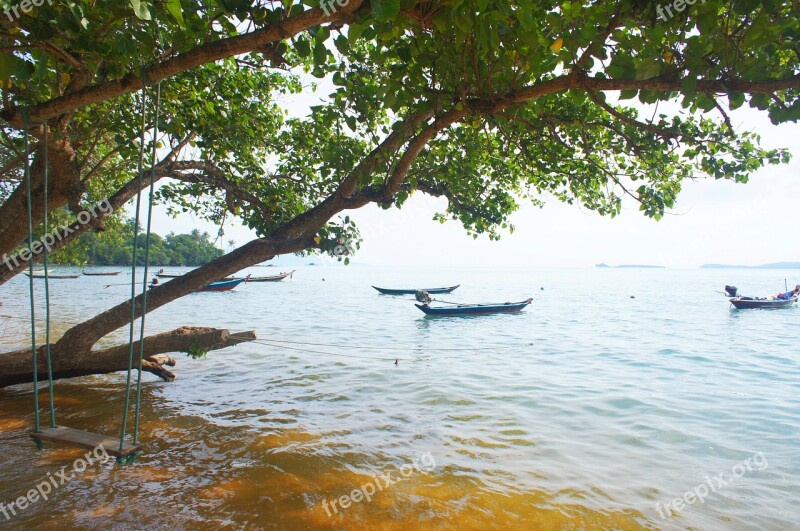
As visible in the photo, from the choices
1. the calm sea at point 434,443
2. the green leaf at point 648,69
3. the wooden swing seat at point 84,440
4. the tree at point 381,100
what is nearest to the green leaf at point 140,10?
the tree at point 381,100

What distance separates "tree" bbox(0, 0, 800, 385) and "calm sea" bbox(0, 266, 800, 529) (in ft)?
6.45

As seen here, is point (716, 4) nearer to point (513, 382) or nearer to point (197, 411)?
point (197, 411)

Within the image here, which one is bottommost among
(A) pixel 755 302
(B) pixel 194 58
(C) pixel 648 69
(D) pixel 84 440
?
(A) pixel 755 302

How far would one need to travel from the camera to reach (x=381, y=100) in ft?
12.6

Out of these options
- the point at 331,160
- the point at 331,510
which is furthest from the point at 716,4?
the point at 331,510

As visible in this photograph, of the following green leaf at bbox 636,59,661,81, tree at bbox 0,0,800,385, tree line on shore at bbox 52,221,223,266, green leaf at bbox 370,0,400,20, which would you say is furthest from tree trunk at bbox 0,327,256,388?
tree line on shore at bbox 52,221,223,266

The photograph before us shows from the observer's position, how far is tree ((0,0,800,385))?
8.98 feet

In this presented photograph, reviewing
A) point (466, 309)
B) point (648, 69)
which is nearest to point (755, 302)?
point (466, 309)

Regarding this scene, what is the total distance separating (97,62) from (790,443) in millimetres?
9828

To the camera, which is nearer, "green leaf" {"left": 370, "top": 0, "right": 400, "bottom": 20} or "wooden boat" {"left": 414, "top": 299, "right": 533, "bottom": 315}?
"green leaf" {"left": 370, "top": 0, "right": 400, "bottom": 20}

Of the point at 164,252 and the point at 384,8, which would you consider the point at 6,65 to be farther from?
the point at 164,252

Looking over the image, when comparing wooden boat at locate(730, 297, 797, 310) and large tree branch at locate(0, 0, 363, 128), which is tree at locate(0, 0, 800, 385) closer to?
large tree branch at locate(0, 0, 363, 128)

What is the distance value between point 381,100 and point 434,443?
4.61m

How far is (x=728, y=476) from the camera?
5.67 metres
